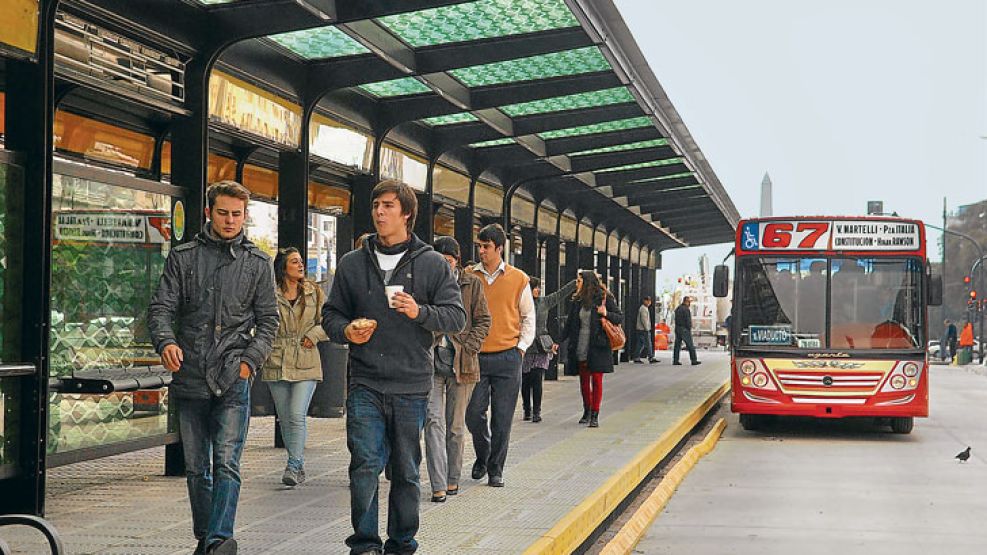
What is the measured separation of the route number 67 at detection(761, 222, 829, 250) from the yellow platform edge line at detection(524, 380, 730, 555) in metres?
3.08

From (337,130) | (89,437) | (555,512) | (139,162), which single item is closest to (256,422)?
(337,130)

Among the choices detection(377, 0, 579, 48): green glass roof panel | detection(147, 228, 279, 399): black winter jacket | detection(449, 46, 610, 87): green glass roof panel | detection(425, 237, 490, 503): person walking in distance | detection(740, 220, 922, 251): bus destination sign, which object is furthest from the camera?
detection(740, 220, 922, 251): bus destination sign

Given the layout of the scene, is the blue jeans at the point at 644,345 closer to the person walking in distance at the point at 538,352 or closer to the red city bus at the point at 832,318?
the red city bus at the point at 832,318

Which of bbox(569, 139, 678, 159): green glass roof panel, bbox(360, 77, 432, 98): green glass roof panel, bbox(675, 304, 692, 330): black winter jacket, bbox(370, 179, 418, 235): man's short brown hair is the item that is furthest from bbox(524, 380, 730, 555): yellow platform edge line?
bbox(675, 304, 692, 330): black winter jacket

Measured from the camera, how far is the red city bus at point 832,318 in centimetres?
1583

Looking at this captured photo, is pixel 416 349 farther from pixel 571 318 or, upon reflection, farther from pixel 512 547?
pixel 571 318

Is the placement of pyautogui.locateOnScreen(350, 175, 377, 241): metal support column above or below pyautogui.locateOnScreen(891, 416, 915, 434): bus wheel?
above

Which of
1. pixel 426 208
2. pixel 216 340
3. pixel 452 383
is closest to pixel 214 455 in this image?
pixel 216 340

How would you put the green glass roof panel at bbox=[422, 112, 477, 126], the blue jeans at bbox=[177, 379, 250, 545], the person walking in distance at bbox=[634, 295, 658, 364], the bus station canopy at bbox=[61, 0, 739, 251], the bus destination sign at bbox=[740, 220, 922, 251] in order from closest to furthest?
the blue jeans at bbox=[177, 379, 250, 545]
the bus station canopy at bbox=[61, 0, 739, 251]
the bus destination sign at bbox=[740, 220, 922, 251]
the green glass roof panel at bbox=[422, 112, 477, 126]
the person walking in distance at bbox=[634, 295, 658, 364]

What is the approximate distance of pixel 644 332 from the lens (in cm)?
3544

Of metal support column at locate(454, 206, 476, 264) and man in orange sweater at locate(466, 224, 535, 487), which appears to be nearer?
man in orange sweater at locate(466, 224, 535, 487)

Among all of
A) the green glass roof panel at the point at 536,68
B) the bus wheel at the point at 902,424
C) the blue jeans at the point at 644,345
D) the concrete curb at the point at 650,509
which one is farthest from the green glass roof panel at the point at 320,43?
the blue jeans at the point at 644,345

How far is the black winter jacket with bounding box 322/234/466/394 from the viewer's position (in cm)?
614

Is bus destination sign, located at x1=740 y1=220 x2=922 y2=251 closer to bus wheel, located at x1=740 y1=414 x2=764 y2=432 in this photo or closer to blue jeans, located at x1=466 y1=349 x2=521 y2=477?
bus wheel, located at x1=740 y1=414 x2=764 y2=432
